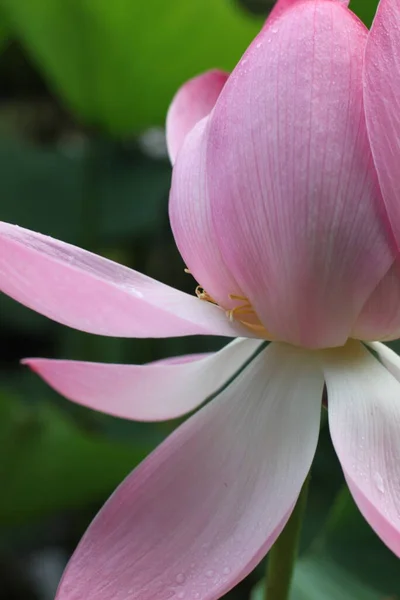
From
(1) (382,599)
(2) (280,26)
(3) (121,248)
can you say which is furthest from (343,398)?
(3) (121,248)

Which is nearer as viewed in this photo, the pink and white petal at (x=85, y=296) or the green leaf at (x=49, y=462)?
the pink and white petal at (x=85, y=296)

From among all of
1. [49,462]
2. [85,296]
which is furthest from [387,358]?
[49,462]

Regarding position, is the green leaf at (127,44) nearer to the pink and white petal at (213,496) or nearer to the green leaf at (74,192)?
the green leaf at (74,192)

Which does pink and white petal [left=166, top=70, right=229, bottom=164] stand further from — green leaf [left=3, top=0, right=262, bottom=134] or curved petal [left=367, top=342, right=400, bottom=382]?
green leaf [left=3, top=0, right=262, bottom=134]

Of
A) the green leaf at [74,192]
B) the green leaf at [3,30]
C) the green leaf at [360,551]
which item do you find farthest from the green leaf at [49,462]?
the green leaf at [3,30]

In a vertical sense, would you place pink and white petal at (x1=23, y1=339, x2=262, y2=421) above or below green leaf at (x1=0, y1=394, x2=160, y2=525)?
above

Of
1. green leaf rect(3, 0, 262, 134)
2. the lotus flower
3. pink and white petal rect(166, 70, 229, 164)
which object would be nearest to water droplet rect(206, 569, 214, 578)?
the lotus flower
